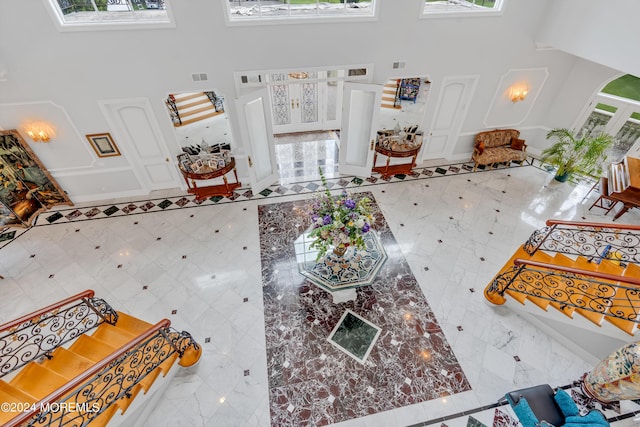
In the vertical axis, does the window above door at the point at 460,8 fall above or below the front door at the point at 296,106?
above

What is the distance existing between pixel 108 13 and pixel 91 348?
5.23 meters

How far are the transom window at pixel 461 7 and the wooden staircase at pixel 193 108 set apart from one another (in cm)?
810

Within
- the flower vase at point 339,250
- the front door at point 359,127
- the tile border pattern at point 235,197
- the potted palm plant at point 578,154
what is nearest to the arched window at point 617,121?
the potted palm plant at point 578,154

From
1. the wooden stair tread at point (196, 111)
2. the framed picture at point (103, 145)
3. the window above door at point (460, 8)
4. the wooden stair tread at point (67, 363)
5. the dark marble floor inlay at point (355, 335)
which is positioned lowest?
the wooden stair tread at point (196, 111)

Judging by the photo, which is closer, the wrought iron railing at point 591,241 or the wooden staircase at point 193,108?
the wrought iron railing at point 591,241

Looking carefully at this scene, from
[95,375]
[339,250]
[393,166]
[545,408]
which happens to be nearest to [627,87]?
[393,166]

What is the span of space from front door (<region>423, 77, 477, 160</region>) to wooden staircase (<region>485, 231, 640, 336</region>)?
3.70m

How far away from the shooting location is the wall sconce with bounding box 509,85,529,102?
7253mm

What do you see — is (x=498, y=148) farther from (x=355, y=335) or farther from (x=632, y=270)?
(x=355, y=335)

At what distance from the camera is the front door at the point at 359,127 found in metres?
6.47

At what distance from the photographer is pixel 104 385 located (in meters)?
3.34

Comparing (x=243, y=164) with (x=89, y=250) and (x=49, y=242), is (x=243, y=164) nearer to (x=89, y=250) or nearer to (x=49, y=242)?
(x=89, y=250)

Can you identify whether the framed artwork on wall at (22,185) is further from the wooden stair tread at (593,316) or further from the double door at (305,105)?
the wooden stair tread at (593,316)

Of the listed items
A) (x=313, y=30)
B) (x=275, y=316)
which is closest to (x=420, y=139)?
(x=313, y=30)
